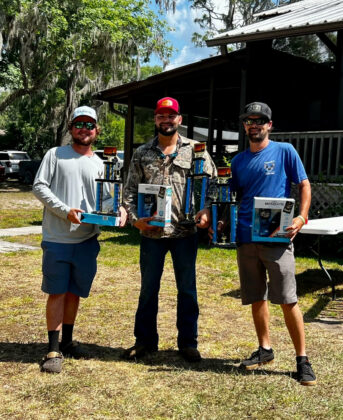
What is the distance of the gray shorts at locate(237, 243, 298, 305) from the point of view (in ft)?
12.1

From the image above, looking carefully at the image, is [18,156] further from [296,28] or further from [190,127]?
[296,28]

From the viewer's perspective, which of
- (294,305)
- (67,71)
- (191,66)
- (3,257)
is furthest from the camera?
(67,71)

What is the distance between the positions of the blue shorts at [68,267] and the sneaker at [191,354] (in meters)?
0.90

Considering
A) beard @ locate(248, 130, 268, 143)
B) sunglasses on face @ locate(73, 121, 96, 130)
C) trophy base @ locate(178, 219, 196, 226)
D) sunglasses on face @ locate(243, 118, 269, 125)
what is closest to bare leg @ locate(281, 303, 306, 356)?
trophy base @ locate(178, 219, 196, 226)

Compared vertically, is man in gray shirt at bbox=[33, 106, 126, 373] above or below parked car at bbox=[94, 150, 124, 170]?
below

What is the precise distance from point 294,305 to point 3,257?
5.78m

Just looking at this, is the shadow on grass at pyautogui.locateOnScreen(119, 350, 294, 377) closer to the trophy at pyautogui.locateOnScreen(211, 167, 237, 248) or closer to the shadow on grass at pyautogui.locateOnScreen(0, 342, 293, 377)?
the shadow on grass at pyautogui.locateOnScreen(0, 342, 293, 377)

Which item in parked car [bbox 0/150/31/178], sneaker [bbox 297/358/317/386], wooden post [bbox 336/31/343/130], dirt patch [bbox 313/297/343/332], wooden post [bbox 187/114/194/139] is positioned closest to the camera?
sneaker [bbox 297/358/317/386]

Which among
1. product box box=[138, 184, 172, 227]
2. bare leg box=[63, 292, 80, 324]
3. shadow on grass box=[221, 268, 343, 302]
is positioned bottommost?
shadow on grass box=[221, 268, 343, 302]

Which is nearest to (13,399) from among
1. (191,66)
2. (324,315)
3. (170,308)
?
(170,308)

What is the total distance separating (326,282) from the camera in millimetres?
7109

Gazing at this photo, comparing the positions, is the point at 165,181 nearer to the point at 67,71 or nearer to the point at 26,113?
the point at 67,71

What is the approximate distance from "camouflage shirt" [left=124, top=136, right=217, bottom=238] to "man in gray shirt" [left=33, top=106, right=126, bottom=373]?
1.00ft

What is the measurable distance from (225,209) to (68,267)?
4.06ft
